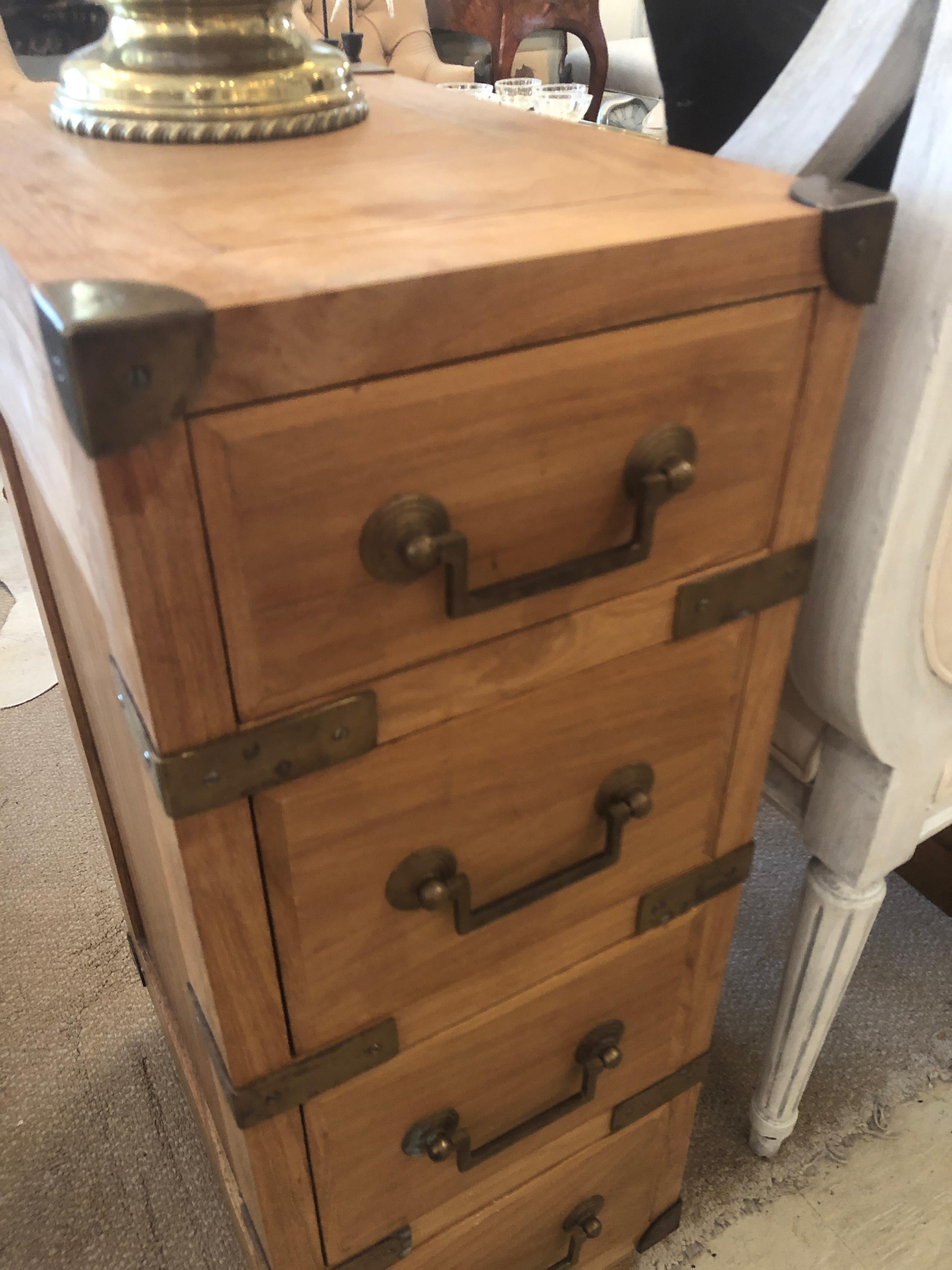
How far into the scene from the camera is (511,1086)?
2.17ft

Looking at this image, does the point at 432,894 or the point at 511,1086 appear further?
the point at 511,1086

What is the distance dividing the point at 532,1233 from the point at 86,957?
2.23 ft

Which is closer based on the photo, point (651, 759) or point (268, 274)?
point (268, 274)

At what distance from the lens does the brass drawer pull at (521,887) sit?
1.67 ft

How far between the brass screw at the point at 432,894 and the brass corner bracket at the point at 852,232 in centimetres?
35

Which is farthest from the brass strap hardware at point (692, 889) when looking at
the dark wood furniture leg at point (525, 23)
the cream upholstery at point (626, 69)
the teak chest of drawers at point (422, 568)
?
the cream upholstery at point (626, 69)

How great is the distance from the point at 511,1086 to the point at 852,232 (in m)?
0.55

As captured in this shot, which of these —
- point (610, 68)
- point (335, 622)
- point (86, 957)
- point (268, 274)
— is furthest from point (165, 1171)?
point (610, 68)

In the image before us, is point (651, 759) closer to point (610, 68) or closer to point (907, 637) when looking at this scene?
point (907, 637)

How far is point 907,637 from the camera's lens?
0.63 meters

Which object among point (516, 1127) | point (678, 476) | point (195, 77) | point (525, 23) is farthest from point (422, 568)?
point (525, 23)

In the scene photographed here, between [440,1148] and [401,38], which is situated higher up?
[401,38]

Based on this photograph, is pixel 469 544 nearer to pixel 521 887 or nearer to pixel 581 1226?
pixel 521 887

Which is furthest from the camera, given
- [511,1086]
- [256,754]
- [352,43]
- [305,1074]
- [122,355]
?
[352,43]
